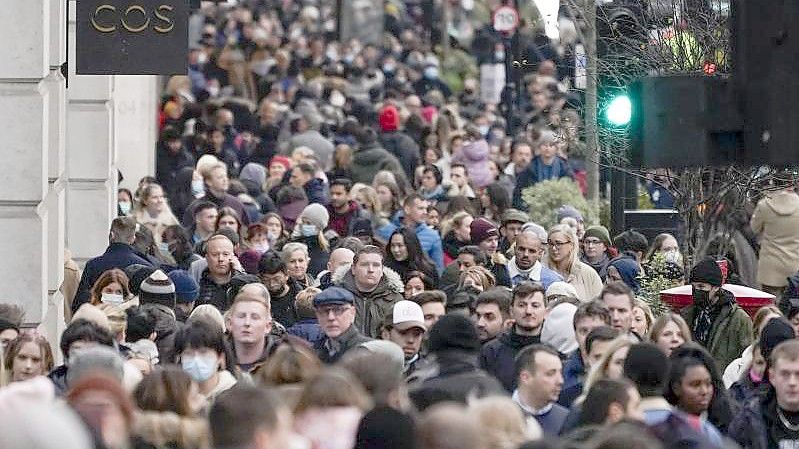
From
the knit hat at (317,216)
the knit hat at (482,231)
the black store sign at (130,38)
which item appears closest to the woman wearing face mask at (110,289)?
the black store sign at (130,38)

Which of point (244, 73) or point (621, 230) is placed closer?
point (621, 230)

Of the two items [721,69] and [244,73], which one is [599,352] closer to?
[721,69]

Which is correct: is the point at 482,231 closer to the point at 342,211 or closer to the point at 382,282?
the point at 342,211

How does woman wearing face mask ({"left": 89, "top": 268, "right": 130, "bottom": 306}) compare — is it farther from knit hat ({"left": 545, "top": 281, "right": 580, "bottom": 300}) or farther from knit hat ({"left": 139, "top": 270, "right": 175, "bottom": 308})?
knit hat ({"left": 545, "top": 281, "right": 580, "bottom": 300})

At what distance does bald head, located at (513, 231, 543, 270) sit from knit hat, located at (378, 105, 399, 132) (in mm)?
14429

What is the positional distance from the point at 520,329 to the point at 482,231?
5465 mm

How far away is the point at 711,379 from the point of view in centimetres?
1139

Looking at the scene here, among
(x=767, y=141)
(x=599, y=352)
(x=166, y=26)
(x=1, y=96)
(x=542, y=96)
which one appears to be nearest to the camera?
(x=767, y=141)

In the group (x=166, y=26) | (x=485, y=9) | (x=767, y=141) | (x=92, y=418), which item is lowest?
(x=92, y=418)

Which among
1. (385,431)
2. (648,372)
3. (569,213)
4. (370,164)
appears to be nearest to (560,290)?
(648,372)

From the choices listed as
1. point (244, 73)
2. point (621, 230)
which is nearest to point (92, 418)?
point (621, 230)

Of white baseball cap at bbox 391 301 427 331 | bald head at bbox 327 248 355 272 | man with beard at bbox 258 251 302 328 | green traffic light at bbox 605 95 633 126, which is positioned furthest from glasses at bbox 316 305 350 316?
green traffic light at bbox 605 95 633 126

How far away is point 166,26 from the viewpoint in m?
16.0

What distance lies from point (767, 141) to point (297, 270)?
8.93 metres
